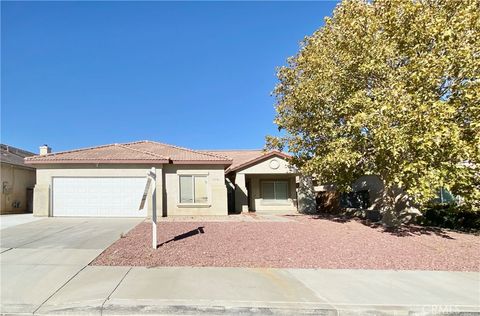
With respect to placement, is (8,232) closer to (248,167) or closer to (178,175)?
(178,175)

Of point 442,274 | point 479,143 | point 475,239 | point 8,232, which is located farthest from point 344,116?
point 8,232

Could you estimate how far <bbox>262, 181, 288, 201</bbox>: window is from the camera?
22.4 m

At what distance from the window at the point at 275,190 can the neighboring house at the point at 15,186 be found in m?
15.5

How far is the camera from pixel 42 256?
25.8 feet

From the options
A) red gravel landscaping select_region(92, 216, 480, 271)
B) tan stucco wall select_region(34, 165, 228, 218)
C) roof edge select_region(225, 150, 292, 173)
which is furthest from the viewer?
roof edge select_region(225, 150, 292, 173)

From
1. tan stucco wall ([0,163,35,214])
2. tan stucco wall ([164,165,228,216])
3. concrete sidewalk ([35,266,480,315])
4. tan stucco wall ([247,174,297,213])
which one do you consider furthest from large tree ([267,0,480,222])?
→ tan stucco wall ([0,163,35,214])

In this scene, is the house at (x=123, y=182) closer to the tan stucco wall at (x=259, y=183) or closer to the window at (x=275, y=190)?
the tan stucco wall at (x=259, y=183)

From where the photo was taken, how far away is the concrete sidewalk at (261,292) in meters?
5.10

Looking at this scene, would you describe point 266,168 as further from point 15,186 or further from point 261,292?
point 15,186

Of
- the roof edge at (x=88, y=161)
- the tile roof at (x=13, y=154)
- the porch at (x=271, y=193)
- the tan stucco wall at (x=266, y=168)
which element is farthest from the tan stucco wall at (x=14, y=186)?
the porch at (x=271, y=193)

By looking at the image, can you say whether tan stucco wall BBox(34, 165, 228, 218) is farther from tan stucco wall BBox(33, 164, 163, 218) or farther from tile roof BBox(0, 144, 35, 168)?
tile roof BBox(0, 144, 35, 168)

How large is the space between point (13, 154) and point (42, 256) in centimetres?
2059

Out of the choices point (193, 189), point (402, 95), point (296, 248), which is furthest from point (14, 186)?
point (402, 95)

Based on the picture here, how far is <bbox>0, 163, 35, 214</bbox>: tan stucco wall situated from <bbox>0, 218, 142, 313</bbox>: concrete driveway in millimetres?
8581
